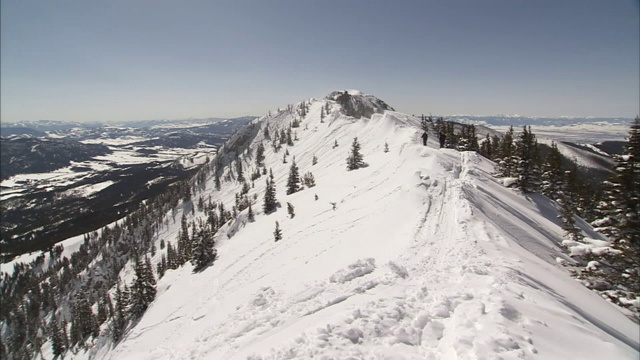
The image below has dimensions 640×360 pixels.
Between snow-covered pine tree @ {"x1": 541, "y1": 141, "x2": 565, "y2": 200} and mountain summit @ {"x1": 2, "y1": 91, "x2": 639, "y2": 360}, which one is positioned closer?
mountain summit @ {"x1": 2, "y1": 91, "x2": 639, "y2": 360}

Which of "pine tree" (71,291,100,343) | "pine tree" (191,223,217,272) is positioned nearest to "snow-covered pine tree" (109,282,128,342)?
"pine tree" (71,291,100,343)

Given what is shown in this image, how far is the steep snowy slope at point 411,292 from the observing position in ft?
27.2

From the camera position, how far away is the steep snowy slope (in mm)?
8281

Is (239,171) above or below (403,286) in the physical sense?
below

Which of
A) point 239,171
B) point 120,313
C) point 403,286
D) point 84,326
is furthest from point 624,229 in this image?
point 239,171

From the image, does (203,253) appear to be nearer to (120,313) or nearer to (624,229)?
(120,313)

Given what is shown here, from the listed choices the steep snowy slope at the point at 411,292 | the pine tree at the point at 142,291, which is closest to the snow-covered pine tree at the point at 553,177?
the steep snowy slope at the point at 411,292

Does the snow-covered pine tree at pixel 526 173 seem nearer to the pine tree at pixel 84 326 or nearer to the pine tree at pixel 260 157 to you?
the pine tree at pixel 84 326

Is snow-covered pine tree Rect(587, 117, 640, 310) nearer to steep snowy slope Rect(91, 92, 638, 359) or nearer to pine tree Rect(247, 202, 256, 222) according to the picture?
steep snowy slope Rect(91, 92, 638, 359)

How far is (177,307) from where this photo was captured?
28.6m

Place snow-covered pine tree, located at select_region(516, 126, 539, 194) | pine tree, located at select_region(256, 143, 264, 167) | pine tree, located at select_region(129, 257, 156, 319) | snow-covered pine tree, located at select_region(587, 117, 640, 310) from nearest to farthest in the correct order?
snow-covered pine tree, located at select_region(587, 117, 640, 310) → snow-covered pine tree, located at select_region(516, 126, 539, 194) → pine tree, located at select_region(129, 257, 156, 319) → pine tree, located at select_region(256, 143, 264, 167)

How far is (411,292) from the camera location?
37.0ft

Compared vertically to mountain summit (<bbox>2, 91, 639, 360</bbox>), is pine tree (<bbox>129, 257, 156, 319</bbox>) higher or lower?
lower

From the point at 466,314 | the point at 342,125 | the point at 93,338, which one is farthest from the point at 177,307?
the point at 342,125
